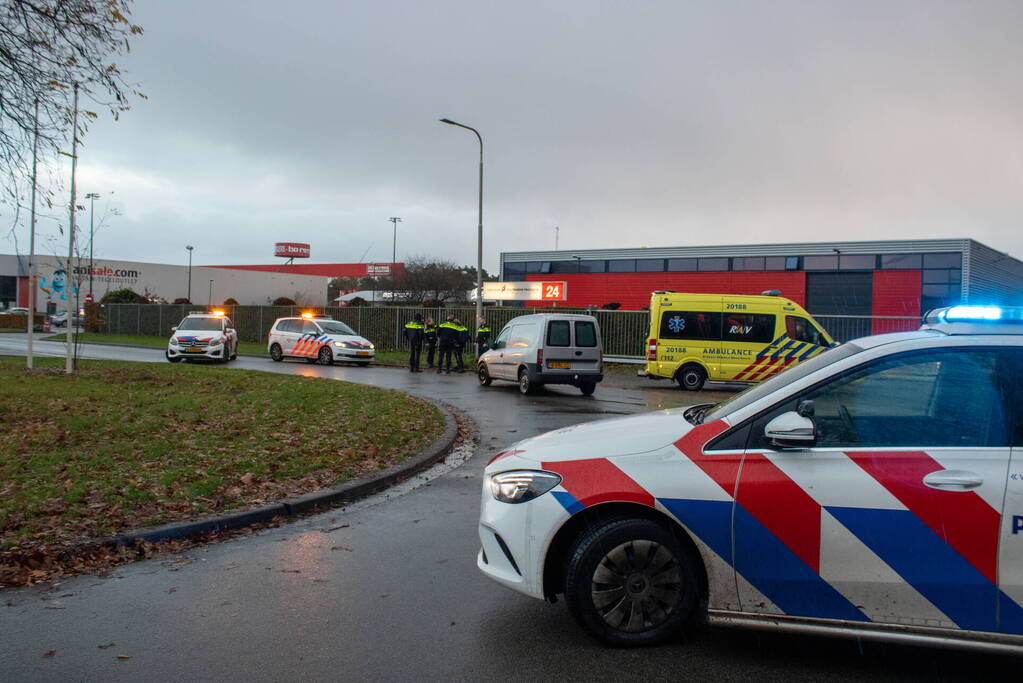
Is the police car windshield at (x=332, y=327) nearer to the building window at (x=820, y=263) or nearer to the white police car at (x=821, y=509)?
the white police car at (x=821, y=509)

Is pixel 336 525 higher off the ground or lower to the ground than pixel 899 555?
lower

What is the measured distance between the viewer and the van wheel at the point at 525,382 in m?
17.9

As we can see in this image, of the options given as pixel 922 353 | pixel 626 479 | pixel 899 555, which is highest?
pixel 922 353

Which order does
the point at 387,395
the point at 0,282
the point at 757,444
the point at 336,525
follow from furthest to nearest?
the point at 0,282
the point at 387,395
the point at 336,525
the point at 757,444

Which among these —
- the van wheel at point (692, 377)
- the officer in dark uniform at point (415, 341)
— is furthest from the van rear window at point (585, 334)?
the officer in dark uniform at point (415, 341)

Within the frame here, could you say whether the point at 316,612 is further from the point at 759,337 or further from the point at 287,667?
the point at 759,337

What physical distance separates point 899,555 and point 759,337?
16.7m

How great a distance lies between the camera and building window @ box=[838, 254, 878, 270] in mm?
41094

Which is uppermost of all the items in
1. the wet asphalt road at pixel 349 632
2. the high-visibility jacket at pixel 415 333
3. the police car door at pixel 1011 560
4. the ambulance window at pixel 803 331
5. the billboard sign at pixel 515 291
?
the billboard sign at pixel 515 291

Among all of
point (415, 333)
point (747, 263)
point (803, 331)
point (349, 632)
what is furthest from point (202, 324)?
point (747, 263)

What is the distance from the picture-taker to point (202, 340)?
997 inches

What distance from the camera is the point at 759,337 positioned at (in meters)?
19.5

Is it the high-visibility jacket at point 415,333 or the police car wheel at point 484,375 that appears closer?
the police car wheel at point 484,375

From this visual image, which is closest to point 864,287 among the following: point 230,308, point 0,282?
point 230,308
